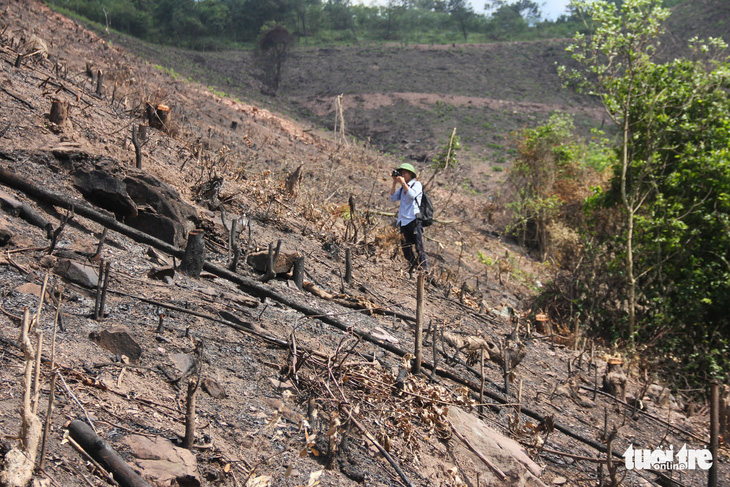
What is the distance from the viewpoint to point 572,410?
4.46 m

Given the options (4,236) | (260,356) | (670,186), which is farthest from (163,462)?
(670,186)

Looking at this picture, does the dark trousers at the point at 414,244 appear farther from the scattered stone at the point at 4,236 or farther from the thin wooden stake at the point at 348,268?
the scattered stone at the point at 4,236

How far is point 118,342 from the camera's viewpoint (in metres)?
2.60

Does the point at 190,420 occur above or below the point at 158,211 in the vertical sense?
below

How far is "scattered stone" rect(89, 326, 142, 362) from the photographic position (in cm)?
257

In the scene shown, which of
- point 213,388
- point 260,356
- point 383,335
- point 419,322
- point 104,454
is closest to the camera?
point 104,454

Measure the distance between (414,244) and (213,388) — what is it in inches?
144

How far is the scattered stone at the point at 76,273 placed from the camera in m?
3.08

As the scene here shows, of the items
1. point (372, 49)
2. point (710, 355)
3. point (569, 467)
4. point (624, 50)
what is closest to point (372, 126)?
point (372, 49)

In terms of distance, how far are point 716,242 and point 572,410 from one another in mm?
3550

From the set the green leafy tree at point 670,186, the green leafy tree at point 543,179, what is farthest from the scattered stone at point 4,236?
the green leafy tree at point 543,179

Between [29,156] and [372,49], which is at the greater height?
[372,49]

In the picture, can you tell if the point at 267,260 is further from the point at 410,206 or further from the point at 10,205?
the point at 410,206

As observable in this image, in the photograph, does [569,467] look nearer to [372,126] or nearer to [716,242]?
[716,242]
